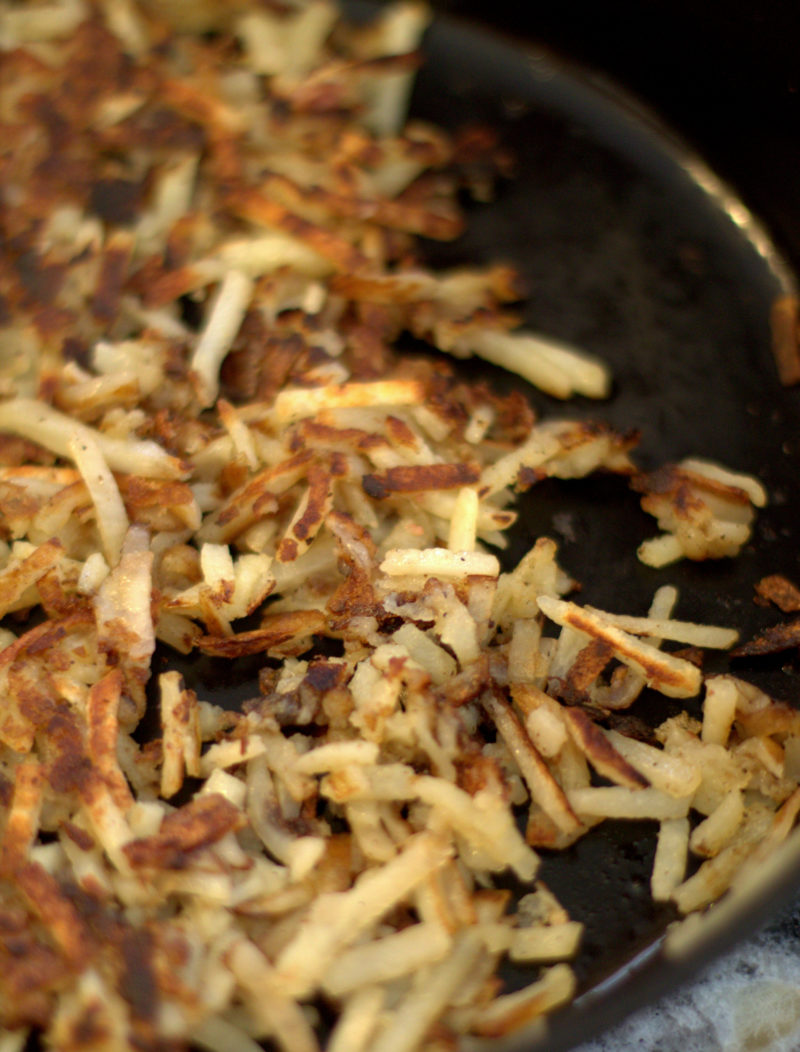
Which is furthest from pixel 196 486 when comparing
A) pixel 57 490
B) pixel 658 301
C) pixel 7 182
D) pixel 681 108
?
pixel 681 108

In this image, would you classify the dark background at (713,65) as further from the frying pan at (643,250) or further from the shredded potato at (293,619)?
the shredded potato at (293,619)

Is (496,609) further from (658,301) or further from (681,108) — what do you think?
(681,108)

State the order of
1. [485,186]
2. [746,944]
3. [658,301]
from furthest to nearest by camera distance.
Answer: [485,186] → [658,301] → [746,944]

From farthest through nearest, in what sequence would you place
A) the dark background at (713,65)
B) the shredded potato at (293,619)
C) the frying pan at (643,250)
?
the dark background at (713,65)
the frying pan at (643,250)
the shredded potato at (293,619)

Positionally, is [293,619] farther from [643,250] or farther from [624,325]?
[643,250]

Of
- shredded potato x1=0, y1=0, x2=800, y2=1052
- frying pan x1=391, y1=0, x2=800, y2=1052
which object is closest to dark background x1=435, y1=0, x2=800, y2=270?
frying pan x1=391, y1=0, x2=800, y2=1052

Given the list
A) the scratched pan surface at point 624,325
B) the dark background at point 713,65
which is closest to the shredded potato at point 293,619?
the scratched pan surface at point 624,325

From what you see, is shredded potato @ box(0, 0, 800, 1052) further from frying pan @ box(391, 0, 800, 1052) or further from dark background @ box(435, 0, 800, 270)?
dark background @ box(435, 0, 800, 270)
